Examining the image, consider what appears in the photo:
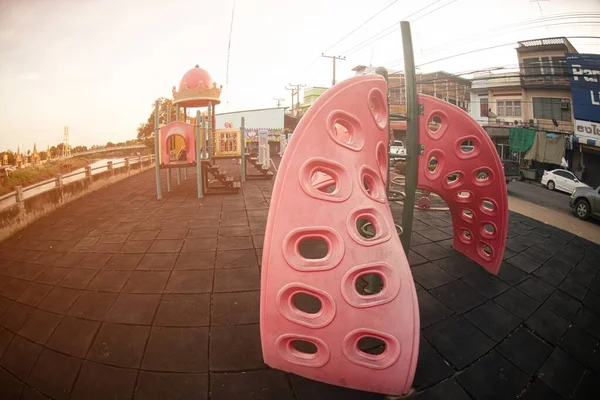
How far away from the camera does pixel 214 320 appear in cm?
275

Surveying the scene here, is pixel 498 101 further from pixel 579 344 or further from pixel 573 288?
pixel 579 344

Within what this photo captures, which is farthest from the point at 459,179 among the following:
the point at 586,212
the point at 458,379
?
the point at 586,212

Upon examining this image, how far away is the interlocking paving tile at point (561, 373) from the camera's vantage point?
2.29 metres

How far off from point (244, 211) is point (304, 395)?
16.9ft

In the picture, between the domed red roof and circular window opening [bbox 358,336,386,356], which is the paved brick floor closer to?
circular window opening [bbox 358,336,386,356]

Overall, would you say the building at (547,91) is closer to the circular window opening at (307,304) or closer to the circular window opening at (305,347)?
the circular window opening at (307,304)

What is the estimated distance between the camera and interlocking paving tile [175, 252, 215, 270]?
3.78 meters

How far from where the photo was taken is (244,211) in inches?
265

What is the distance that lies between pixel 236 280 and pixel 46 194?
7.20 m

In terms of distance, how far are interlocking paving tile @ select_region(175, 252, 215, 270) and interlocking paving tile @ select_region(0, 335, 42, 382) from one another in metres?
1.59

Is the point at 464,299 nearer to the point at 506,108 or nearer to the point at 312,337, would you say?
the point at 312,337

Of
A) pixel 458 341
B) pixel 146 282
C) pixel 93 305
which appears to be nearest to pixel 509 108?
pixel 458 341

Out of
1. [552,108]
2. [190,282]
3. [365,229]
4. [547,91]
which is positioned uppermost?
[547,91]

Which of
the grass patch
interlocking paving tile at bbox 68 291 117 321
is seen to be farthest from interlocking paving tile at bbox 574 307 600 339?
the grass patch
